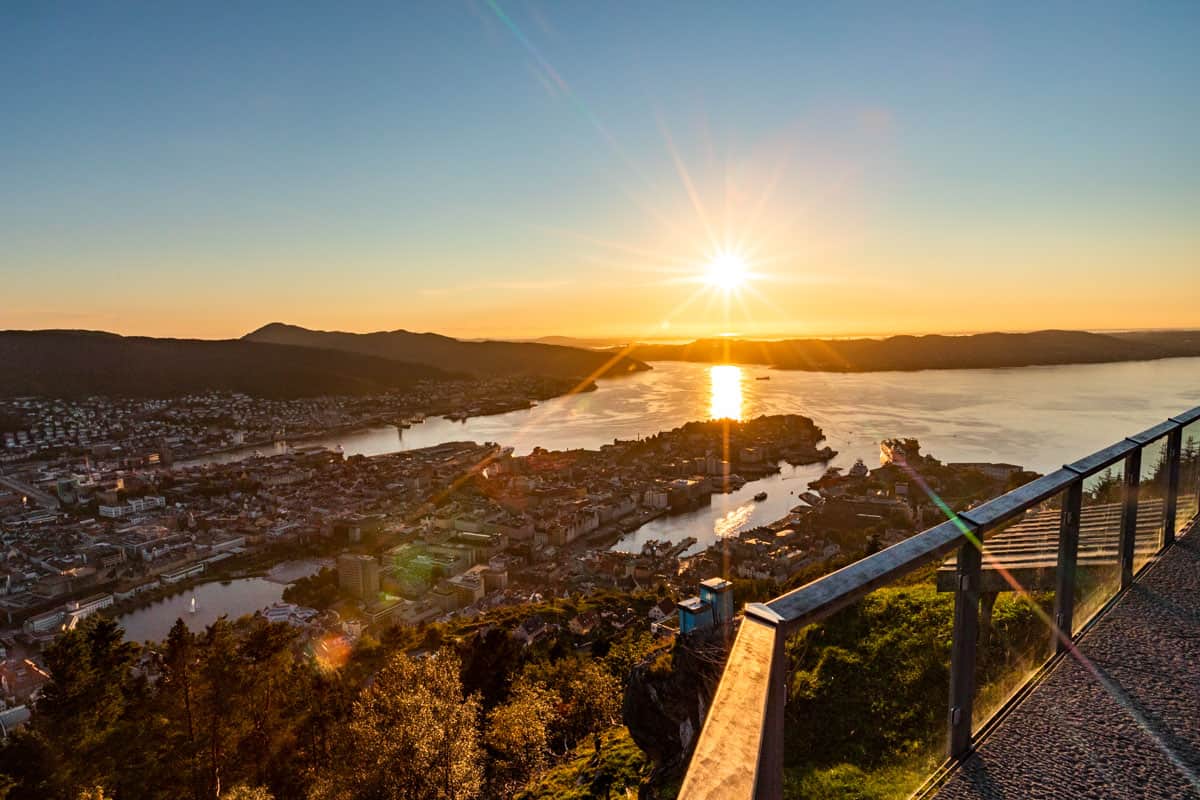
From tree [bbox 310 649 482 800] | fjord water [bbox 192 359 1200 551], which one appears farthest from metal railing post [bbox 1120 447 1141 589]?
fjord water [bbox 192 359 1200 551]

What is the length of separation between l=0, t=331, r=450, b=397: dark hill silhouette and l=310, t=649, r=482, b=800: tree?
76.2 metres

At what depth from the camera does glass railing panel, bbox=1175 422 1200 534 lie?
3000 millimetres

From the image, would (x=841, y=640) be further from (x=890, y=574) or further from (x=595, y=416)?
(x=595, y=416)

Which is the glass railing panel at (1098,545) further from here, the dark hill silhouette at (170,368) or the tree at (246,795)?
the dark hill silhouette at (170,368)

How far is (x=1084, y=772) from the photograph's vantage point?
1.28 meters

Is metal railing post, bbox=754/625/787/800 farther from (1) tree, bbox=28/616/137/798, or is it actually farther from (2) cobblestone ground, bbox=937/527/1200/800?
(1) tree, bbox=28/616/137/798

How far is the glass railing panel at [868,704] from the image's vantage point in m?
1.07

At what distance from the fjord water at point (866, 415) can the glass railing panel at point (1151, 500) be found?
911 inches

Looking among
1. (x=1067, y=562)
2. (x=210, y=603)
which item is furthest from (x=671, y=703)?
(x=210, y=603)

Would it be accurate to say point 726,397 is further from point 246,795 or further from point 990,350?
point 246,795

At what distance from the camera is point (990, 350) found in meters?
90.1

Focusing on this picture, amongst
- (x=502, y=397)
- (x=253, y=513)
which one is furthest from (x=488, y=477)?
(x=502, y=397)

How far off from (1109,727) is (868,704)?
0.58 m

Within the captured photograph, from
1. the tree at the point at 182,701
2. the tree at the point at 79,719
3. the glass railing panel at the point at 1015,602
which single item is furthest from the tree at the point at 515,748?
the glass railing panel at the point at 1015,602
